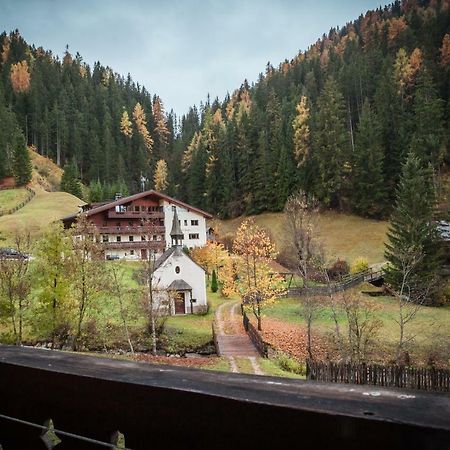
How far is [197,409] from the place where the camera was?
1.37m

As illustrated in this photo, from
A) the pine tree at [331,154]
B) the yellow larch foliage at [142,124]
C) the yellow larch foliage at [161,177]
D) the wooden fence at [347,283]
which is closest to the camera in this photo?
the wooden fence at [347,283]

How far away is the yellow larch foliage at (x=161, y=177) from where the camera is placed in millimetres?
94287

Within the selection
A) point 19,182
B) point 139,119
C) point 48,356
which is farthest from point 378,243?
point 139,119

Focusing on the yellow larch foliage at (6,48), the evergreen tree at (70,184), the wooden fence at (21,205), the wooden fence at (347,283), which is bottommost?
the wooden fence at (347,283)

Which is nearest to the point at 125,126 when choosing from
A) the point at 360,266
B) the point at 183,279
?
the point at 360,266

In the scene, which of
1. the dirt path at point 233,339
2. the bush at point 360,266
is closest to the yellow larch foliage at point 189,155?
the bush at point 360,266

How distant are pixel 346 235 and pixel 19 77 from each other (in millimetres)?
105198

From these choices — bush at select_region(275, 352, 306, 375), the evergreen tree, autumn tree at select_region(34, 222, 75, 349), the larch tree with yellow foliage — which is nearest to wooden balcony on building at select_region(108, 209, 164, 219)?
the larch tree with yellow foliage

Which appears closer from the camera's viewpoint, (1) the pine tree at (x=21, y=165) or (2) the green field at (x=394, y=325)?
(2) the green field at (x=394, y=325)

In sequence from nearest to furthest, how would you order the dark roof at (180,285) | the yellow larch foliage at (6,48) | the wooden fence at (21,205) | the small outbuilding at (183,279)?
the dark roof at (180,285), the small outbuilding at (183,279), the wooden fence at (21,205), the yellow larch foliage at (6,48)

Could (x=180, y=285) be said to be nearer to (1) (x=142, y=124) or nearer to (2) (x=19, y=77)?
(1) (x=142, y=124)

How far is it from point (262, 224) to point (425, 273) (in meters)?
30.0

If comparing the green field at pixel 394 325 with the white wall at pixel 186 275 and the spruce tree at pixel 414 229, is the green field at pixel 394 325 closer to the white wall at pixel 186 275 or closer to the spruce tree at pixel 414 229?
the spruce tree at pixel 414 229

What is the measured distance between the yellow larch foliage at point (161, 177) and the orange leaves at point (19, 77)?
145 feet
